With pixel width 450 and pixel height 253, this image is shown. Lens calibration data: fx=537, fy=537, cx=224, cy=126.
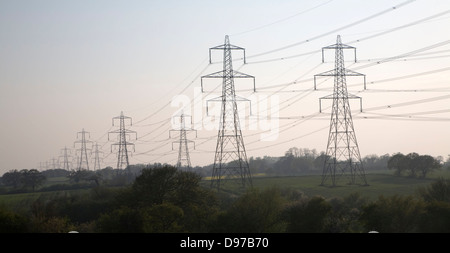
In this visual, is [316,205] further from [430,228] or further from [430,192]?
[430,192]

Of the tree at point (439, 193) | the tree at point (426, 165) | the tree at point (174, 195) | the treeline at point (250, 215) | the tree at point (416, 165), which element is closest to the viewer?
the treeline at point (250, 215)

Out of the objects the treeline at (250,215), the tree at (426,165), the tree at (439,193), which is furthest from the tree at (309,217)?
the tree at (426,165)

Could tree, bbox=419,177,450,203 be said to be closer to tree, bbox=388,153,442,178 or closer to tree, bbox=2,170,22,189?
tree, bbox=388,153,442,178

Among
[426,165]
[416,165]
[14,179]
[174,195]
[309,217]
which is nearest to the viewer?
[309,217]

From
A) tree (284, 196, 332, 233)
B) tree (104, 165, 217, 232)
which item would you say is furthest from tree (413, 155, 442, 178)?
tree (284, 196, 332, 233)

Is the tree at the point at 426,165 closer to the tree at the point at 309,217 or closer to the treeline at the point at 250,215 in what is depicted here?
the treeline at the point at 250,215

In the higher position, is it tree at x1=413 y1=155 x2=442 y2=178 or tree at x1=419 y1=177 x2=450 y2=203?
tree at x1=413 y1=155 x2=442 y2=178

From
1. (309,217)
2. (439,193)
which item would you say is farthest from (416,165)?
(309,217)

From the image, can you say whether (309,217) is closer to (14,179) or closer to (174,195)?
(174,195)

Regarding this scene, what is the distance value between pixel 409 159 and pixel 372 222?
278 ft

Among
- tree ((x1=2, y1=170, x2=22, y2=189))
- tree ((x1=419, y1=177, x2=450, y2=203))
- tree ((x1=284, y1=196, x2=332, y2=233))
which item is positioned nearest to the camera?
tree ((x1=284, y1=196, x2=332, y2=233))

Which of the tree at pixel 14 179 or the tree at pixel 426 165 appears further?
the tree at pixel 14 179

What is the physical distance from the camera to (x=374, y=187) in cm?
9706
